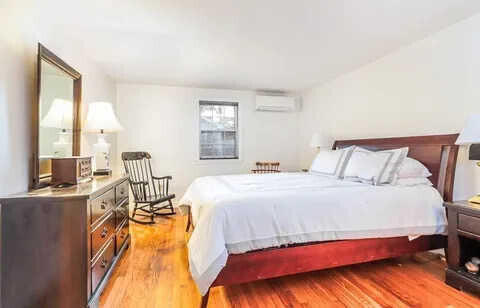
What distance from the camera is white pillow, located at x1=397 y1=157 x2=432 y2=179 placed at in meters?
2.38

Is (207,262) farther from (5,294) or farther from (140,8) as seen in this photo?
(140,8)

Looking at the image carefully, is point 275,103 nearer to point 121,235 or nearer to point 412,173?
point 412,173

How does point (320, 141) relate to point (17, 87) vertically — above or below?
below

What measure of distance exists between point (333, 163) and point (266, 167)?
6.08ft

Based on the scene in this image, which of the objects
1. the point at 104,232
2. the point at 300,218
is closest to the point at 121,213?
the point at 104,232

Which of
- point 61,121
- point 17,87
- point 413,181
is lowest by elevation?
point 413,181

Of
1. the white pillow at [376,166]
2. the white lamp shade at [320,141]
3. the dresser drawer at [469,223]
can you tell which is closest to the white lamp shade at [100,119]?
the white pillow at [376,166]

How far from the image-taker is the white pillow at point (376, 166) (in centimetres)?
240

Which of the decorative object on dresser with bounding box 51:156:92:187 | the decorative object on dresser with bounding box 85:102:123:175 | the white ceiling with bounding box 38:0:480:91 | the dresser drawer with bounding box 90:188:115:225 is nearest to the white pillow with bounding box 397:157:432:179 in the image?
the white ceiling with bounding box 38:0:480:91

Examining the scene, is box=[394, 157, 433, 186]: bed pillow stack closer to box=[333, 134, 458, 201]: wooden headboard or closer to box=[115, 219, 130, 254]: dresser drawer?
box=[333, 134, 458, 201]: wooden headboard

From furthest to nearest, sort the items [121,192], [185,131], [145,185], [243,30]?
[185,131], [145,185], [121,192], [243,30]

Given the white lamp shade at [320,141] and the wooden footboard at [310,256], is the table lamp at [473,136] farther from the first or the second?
the white lamp shade at [320,141]

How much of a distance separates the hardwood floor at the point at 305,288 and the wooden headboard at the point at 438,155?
76cm

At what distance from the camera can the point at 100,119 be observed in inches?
101
